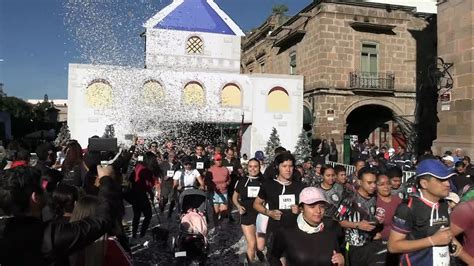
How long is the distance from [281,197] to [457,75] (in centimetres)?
1126

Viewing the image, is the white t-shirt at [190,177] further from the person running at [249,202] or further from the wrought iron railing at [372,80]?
the wrought iron railing at [372,80]

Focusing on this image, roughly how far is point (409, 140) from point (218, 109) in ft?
34.4

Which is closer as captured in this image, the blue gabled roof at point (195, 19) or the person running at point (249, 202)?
the person running at point (249, 202)

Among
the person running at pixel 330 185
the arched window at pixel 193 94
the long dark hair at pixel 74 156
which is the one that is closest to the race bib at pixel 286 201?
the person running at pixel 330 185

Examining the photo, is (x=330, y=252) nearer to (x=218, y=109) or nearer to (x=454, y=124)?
→ (x=454, y=124)

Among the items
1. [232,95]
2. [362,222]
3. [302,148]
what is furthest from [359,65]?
[362,222]

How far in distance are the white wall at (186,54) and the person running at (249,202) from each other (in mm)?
14797

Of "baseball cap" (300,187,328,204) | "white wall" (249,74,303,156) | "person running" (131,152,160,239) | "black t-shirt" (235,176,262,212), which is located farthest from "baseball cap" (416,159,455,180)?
"white wall" (249,74,303,156)

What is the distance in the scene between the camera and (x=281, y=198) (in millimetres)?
5016

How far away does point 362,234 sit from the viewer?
448cm

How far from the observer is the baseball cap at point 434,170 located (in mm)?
3238

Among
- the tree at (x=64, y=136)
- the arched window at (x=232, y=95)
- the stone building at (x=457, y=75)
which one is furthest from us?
the arched window at (x=232, y=95)

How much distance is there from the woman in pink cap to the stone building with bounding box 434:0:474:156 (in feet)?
38.1

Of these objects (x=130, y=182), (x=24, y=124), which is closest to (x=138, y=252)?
(x=130, y=182)
